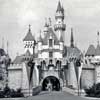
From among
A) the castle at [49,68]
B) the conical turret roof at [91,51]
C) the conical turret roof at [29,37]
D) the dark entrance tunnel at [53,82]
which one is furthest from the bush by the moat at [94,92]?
the conical turret roof at [29,37]

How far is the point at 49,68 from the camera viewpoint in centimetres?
8606

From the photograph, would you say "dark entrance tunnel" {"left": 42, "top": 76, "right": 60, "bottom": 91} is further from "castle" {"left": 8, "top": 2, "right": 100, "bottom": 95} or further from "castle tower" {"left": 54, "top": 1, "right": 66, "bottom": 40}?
"castle tower" {"left": 54, "top": 1, "right": 66, "bottom": 40}

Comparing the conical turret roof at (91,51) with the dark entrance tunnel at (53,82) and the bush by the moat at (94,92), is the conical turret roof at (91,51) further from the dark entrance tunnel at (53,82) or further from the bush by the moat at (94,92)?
the bush by the moat at (94,92)

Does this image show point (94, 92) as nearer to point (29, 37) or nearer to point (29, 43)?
point (29, 43)

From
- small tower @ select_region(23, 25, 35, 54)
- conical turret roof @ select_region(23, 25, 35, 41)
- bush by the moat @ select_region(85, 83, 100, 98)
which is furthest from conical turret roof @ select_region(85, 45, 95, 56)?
bush by the moat @ select_region(85, 83, 100, 98)

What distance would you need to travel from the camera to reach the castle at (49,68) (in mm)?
78394

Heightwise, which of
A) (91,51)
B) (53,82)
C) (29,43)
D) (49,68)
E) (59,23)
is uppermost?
(59,23)

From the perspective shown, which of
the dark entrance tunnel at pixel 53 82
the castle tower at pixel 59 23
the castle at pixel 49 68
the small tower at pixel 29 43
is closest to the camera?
the castle at pixel 49 68

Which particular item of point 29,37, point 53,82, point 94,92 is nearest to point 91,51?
point 53,82

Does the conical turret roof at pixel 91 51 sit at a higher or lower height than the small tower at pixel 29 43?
lower

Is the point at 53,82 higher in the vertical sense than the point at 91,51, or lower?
lower

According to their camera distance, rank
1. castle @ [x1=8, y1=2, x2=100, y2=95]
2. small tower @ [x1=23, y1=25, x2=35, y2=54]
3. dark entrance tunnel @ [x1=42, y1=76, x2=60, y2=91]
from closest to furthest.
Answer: castle @ [x1=8, y1=2, x2=100, y2=95] < dark entrance tunnel @ [x1=42, y1=76, x2=60, y2=91] < small tower @ [x1=23, y1=25, x2=35, y2=54]

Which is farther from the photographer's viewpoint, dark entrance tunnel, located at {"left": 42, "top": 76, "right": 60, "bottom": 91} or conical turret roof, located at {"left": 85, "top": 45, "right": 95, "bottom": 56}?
conical turret roof, located at {"left": 85, "top": 45, "right": 95, "bottom": 56}

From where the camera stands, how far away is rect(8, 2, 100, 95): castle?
78.4 m
